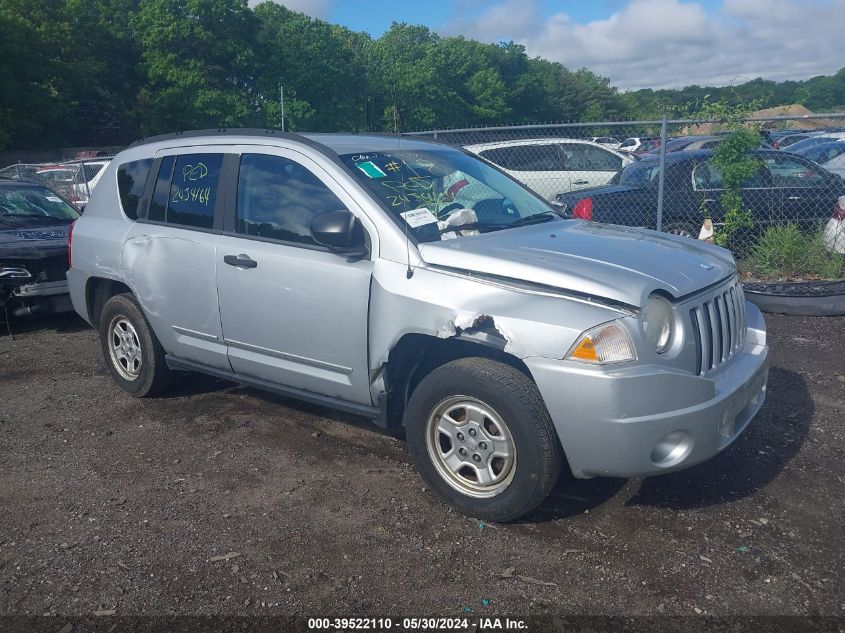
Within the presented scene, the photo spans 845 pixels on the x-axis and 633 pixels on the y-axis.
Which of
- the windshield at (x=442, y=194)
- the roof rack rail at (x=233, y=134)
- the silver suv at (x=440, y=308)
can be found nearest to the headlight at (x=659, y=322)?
the silver suv at (x=440, y=308)

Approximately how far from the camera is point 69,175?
615 inches

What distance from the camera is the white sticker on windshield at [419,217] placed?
4.02 metres

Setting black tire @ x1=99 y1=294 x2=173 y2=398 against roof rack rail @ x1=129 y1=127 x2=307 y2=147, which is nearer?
roof rack rail @ x1=129 y1=127 x2=307 y2=147

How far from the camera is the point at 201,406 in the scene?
5488mm

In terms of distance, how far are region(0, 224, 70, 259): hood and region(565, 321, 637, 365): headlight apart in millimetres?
6266

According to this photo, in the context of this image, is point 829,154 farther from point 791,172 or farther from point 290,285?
point 290,285

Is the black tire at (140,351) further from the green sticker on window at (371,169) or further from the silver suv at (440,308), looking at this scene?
the green sticker on window at (371,169)

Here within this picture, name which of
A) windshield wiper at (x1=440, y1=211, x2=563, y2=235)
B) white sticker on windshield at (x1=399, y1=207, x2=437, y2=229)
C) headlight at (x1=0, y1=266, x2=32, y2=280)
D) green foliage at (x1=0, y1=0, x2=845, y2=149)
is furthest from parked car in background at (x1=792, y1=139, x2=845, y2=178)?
green foliage at (x1=0, y1=0, x2=845, y2=149)

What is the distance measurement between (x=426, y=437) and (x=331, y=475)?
2.63 feet

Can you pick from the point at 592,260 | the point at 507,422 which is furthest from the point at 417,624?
the point at 592,260

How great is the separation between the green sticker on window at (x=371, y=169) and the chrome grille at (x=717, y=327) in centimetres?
187

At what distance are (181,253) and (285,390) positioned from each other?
119cm

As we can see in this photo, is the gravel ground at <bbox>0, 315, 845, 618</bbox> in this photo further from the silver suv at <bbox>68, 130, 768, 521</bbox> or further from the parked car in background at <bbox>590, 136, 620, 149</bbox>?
the parked car in background at <bbox>590, 136, 620, 149</bbox>

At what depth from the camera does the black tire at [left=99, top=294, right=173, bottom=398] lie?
5.37 metres
